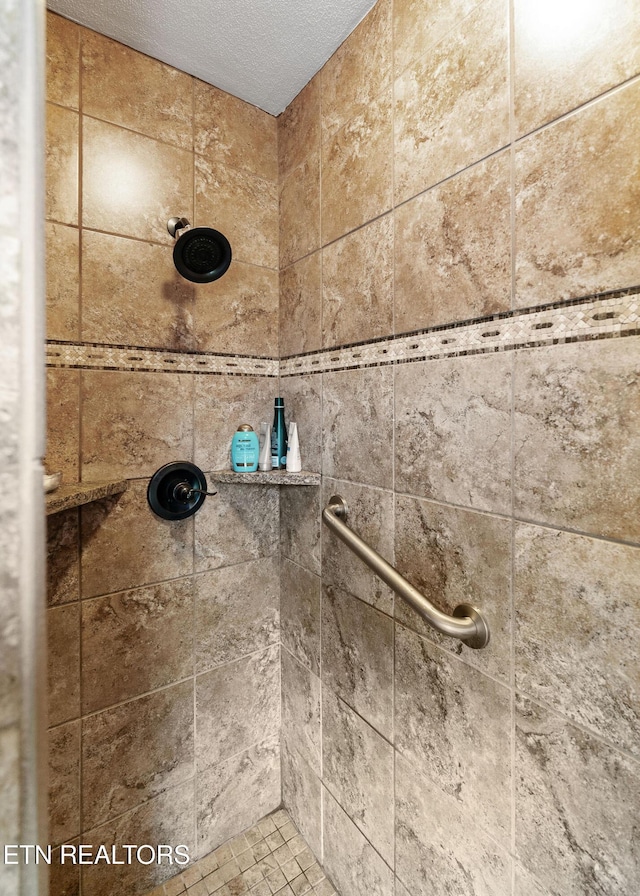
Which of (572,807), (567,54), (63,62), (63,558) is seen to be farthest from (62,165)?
(572,807)

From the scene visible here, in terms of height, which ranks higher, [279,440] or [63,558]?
[279,440]

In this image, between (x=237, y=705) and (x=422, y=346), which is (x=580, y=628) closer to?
(x=422, y=346)

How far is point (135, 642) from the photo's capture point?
1.11 metres

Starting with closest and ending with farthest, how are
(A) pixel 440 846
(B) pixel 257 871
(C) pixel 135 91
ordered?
1. (A) pixel 440 846
2. (C) pixel 135 91
3. (B) pixel 257 871

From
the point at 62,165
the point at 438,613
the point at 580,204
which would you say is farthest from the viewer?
the point at 62,165

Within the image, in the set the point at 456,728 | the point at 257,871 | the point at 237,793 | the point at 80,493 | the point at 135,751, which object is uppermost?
the point at 80,493

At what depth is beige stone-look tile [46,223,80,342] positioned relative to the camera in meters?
0.97

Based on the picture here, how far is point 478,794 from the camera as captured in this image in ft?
2.41

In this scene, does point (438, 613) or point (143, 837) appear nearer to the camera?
point (438, 613)

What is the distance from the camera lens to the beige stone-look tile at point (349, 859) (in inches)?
38.0

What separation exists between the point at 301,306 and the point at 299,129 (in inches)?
22.3

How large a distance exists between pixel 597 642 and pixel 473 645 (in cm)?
21

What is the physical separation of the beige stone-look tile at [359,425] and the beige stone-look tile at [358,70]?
2.26 ft

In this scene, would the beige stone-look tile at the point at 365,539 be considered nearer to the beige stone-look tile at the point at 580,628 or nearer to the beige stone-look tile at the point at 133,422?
the beige stone-look tile at the point at 580,628
